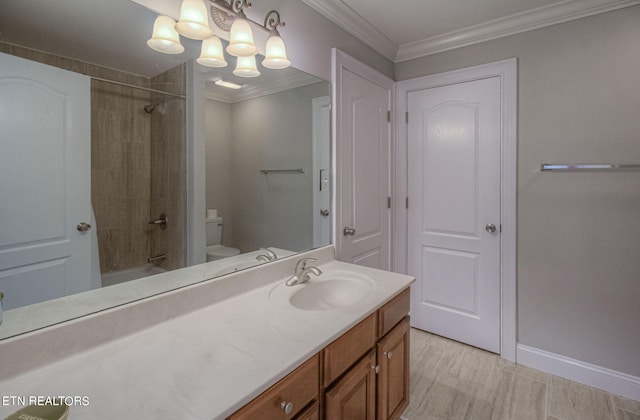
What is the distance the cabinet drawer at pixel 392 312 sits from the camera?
1.33 metres

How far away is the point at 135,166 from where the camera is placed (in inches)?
42.4

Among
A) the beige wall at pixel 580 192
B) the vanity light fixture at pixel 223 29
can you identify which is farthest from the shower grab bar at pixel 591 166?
the vanity light fixture at pixel 223 29

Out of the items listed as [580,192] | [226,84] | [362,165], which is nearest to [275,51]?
[226,84]

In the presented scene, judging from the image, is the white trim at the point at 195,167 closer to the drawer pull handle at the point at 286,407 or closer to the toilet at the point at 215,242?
the toilet at the point at 215,242

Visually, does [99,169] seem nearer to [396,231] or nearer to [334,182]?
[334,182]

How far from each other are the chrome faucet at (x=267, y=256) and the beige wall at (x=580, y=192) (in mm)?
1673

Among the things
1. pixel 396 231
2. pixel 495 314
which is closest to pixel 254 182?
pixel 396 231

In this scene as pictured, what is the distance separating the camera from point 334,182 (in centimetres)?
194

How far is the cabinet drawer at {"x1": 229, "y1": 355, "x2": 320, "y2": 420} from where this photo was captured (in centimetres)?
76

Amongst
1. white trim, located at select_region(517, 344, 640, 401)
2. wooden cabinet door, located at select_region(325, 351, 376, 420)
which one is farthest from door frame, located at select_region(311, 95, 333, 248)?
white trim, located at select_region(517, 344, 640, 401)

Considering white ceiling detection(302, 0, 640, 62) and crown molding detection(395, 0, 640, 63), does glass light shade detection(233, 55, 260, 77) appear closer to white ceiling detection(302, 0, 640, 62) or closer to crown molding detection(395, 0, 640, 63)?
white ceiling detection(302, 0, 640, 62)

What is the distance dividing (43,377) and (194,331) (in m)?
0.37

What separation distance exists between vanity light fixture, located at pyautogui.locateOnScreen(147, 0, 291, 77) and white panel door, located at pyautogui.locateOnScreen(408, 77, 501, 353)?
1414mm

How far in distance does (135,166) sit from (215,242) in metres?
0.45
